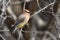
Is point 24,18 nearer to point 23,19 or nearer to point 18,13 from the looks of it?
point 23,19

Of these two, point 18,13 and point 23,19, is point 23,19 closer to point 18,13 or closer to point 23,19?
point 23,19

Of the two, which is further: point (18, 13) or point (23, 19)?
point (18, 13)

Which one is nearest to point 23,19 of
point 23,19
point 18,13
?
point 23,19

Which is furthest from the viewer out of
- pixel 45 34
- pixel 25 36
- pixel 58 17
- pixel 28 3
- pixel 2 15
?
pixel 45 34

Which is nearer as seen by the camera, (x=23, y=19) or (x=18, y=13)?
(x=23, y=19)

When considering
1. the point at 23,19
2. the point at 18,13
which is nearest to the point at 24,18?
the point at 23,19

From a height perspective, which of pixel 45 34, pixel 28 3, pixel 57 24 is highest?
pixel 28 3

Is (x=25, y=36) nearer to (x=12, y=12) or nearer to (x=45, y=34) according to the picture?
(x=12, y=12)

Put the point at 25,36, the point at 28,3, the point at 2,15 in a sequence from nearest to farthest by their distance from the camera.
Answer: the point at 2,15, the point at 28,3, the point at 25,36

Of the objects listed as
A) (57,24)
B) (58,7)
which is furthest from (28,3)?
(58,7)

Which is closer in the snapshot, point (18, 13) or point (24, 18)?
point (24, 18)

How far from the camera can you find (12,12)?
4922 millimetres

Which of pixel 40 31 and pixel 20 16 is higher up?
pixel 20 16

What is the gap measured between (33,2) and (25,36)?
81 cm
